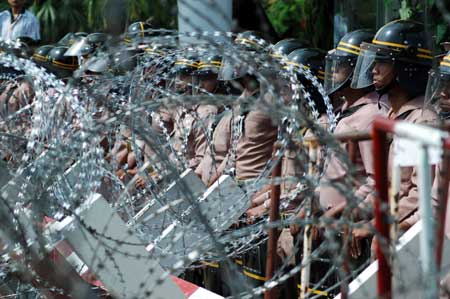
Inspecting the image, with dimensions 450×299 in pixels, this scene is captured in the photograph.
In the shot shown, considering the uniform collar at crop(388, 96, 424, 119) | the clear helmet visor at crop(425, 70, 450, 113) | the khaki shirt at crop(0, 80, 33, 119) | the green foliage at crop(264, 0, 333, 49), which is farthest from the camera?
the green foliage at crop(264, 0, 333, 49)

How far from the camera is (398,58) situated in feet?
21.4

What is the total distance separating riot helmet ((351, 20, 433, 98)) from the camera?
645 centimetres

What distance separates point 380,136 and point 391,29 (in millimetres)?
3348

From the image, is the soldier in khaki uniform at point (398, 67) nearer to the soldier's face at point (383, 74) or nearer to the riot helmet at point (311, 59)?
the soldier's face at point (383, 74)

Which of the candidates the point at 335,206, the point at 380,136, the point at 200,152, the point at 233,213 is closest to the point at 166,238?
the point at 233,213

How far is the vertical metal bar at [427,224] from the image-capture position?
311 centimetres

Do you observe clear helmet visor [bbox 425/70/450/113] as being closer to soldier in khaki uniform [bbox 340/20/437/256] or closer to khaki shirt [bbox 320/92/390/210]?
soldier in khaki uniform [bbox 340/20/437/256]

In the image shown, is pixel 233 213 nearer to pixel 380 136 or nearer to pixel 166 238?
pixel 166 238

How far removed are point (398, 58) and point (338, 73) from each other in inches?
23.0

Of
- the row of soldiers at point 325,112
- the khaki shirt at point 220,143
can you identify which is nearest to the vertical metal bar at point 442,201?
the row of soldiers at point 325,112

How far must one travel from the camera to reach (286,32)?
43.1 feet

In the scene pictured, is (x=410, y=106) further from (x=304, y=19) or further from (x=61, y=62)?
(x=304, y=19)

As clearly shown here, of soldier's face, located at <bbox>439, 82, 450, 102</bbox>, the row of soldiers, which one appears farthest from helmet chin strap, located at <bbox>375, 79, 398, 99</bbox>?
soldier's face, located at <bbox>439, 82, 450, 102</bbox>

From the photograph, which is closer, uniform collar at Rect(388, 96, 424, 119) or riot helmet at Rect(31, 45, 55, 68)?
uniform collar at Rect(388, 96, 424, 119)
